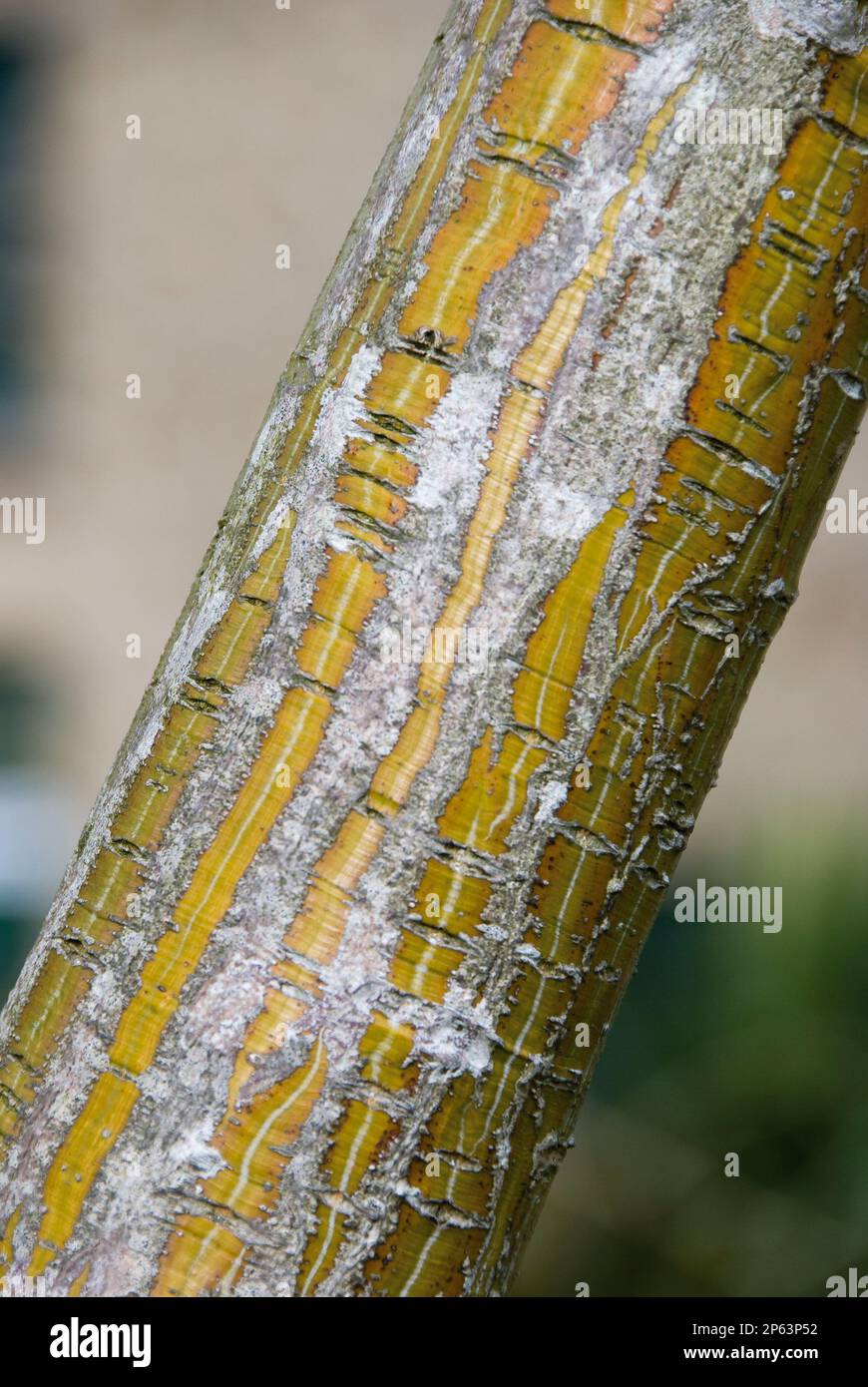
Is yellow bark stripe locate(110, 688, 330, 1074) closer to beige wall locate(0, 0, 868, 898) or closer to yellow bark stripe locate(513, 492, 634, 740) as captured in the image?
Answer: yellow bark stripe locate(513, 492, 634, 740)

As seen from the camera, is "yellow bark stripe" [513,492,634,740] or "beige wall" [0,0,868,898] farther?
"beige wall" [0,0,868,898]

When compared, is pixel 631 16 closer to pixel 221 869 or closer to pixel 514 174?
pixel 514 174

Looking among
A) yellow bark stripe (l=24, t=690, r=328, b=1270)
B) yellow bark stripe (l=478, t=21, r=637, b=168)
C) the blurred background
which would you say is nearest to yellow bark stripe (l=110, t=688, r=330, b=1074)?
yellow bark stripe (l=24, t=690, r=328, b=1270)

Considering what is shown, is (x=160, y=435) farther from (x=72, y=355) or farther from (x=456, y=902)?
(x=456, y=902)

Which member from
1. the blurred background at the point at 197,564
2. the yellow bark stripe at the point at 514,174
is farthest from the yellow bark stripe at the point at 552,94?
the blurred background at the point at 197,564

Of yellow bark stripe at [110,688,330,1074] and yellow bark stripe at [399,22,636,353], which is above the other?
yellow bark stripe at [399,22,636,353]

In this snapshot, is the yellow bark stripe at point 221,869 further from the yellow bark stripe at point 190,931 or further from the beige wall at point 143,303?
the beige wall at point 143,303

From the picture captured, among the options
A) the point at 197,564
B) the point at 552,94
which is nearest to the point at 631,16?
the point at 552,94
